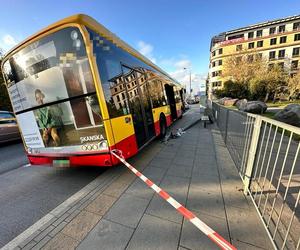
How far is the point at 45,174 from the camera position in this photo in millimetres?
4129

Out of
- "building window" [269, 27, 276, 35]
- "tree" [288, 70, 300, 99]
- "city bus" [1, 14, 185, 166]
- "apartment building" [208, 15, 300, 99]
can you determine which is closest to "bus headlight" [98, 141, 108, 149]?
"city bus" [1, 14, 185, 166]

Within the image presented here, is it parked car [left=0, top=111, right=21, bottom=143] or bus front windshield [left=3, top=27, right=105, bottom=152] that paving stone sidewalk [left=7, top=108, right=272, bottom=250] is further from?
parked car [left=0, top=111, right=21, bottom=143]

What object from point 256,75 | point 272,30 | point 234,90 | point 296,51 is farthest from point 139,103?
point 296,51

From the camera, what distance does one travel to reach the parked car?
7297 mm

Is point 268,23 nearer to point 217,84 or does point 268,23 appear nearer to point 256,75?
point 217,84

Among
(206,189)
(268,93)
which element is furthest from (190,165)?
(268,93)

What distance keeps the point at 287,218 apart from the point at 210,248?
125 centimetres

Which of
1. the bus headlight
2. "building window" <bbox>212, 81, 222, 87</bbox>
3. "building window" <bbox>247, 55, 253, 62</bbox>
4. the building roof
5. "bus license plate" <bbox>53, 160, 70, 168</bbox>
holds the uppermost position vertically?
the building roof

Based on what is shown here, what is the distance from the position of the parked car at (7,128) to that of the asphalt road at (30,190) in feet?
10.6

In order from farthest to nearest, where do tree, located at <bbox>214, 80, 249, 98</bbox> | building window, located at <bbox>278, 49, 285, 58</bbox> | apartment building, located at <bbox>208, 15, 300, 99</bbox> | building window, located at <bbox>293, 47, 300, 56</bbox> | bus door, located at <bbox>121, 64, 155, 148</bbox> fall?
1. building window, located at <bbox>278, 49, 285, 58</bbox>
2. building window, located at <bbox>293, 47, 300, 56</bbox>
3. apartment building, located at <bbox>208, 15, 300, 99</bbox>
4. tree, located at <bbox>214, 80, 249, 98</bbox>
5. bus door, located at <bbox>121, 64, 155, 148</bbox>

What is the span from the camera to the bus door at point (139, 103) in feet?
12.9

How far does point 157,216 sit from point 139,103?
290 centimetres

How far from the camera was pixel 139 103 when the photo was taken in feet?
14.4

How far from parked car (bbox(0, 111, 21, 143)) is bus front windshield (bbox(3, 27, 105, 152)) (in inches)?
217
